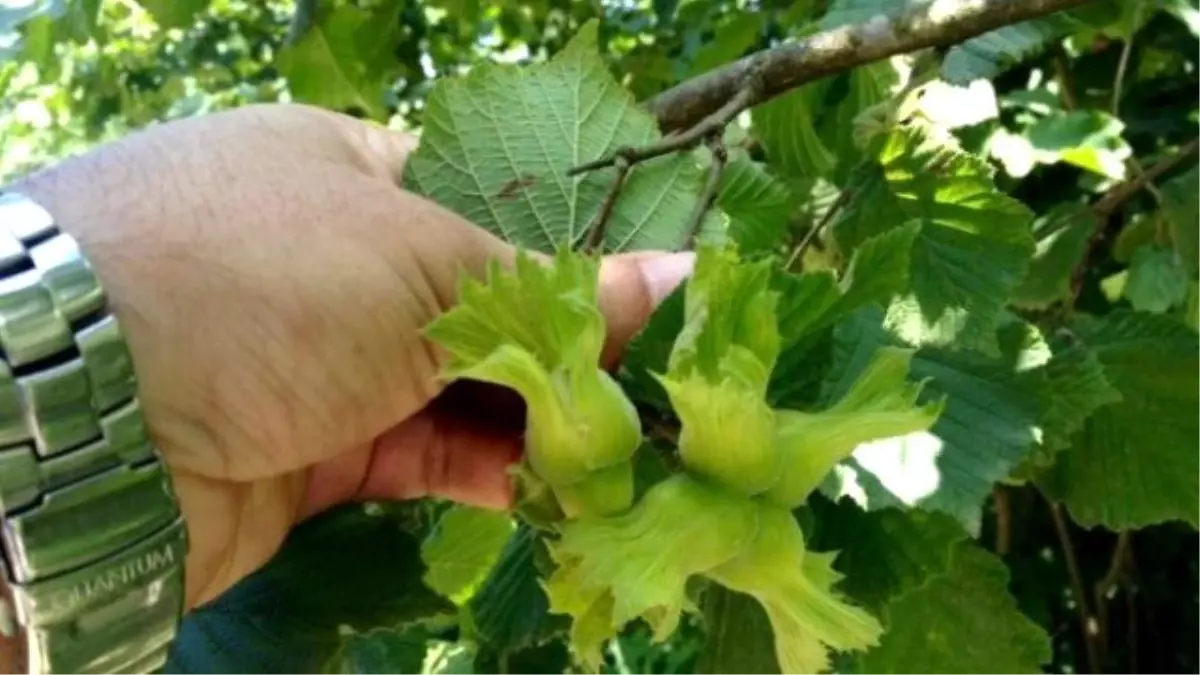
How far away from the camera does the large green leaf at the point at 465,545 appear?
77 centimetres

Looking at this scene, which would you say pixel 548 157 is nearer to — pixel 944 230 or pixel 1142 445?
pixel 944 230

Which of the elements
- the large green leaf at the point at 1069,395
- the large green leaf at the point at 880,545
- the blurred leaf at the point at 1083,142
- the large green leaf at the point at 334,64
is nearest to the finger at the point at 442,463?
the large green leaf at the point at 880,545

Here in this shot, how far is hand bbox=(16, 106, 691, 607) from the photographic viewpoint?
0.51 meters

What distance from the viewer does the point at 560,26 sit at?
1853mm

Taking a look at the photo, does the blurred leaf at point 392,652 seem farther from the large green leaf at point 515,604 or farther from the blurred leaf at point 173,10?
the blurred leaf at point 173,10

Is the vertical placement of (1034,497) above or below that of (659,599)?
below

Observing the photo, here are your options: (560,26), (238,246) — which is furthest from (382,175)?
(560,26)

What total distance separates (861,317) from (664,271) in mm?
111

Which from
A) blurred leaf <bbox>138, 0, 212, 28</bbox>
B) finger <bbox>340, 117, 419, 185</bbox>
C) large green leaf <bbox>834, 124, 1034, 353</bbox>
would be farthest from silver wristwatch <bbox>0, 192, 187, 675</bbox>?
blurred leaf <bbox>138, 0, 212, 28</bbox>

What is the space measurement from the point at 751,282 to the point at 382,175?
0.21 m

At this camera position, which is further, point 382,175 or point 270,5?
point 270,5

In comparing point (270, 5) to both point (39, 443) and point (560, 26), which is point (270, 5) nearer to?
point (560, 26)

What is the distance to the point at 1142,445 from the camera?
2.61ft

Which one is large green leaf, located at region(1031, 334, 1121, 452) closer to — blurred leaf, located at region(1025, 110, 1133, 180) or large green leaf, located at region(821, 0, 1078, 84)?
large green leaf, located at region(821, 0, 1078, 84)
